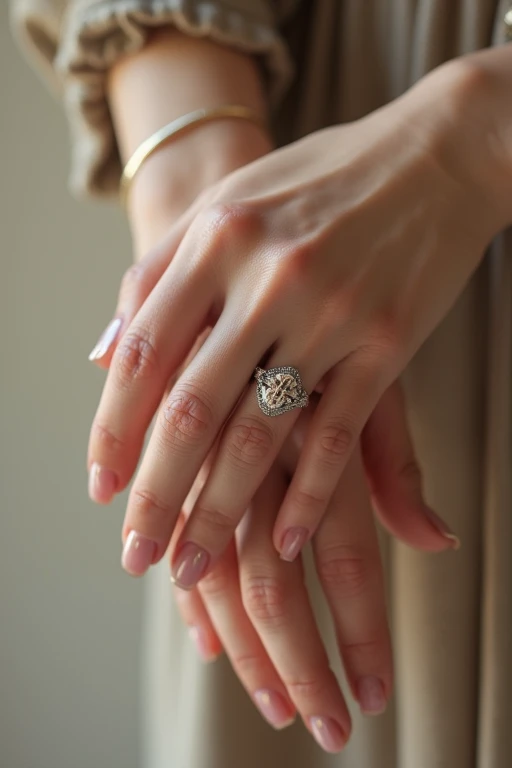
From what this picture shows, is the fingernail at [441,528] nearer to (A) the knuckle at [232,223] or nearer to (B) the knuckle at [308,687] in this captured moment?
(B) the knuckle at [308,687]

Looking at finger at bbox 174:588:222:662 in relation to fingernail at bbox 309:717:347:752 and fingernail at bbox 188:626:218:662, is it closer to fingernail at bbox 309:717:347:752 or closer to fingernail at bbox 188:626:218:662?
fingernail at bbox 188:626:218:662

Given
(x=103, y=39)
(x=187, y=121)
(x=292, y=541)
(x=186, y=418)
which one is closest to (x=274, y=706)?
(x=292, y=541)

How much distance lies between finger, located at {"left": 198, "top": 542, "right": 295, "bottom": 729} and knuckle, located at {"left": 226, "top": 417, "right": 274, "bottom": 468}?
11 centimetres

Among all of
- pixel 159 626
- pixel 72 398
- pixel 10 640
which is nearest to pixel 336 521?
pixel 159 626

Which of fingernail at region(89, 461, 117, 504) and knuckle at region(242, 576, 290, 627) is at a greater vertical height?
fingernail at region(89, 461, 117, 504)

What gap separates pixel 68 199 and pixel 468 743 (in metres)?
0.90

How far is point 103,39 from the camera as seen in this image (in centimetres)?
61

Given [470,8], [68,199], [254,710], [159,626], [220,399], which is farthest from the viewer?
[68,199]

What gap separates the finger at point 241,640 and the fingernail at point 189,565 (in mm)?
50

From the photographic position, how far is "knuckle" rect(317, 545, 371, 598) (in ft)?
1.59

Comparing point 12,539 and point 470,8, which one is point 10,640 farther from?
A: point 470,8

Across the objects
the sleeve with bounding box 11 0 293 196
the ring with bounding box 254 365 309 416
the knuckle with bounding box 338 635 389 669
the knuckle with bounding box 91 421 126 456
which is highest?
the sleeve with bounding box 11 0 293 196

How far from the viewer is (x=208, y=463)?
1.63 ft

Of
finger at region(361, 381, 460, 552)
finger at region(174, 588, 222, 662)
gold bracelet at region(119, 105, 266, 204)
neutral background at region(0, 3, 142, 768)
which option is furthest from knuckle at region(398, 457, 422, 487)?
neutral background at region(0, 3, 142, 768)
